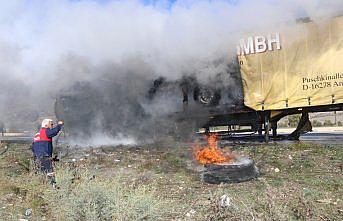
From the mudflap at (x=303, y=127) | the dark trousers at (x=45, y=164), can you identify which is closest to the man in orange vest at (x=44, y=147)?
the dark trousers at (x=45, y=164)

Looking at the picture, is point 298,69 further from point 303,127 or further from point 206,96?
point 206,96

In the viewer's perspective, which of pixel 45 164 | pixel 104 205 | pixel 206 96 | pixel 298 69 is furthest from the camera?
pixel 206 96

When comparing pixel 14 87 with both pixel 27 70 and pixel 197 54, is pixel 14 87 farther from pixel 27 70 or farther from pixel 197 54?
pixel 197 54

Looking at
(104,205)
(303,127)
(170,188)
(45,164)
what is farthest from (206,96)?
(104,205)

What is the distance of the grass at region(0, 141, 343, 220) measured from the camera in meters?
Answer: 3.89

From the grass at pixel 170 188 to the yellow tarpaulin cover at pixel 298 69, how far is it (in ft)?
3.76

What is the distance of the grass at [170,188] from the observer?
3.89 meters

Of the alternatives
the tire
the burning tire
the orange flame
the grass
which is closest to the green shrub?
the grass

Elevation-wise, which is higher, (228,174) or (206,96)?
(206,96)

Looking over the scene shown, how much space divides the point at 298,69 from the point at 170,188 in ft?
16.6

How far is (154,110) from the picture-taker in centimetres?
1095

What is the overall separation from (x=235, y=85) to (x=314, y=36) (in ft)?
7.41

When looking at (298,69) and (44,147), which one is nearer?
(44,147)

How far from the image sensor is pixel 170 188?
5.88 metres
